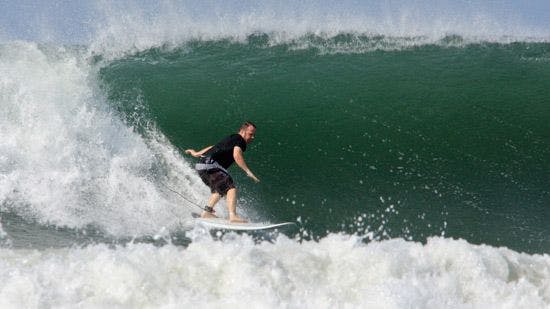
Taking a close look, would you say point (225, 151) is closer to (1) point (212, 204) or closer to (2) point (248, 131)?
(2) point (248, 131)

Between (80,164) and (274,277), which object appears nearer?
(274,277)

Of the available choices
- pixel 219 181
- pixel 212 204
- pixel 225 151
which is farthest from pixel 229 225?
pixel 225 151

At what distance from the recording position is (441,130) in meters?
9.77

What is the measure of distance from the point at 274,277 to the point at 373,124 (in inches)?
226

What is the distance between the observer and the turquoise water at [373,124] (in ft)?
25.7

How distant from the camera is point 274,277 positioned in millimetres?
4559

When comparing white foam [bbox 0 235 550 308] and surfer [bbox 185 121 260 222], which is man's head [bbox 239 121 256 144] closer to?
surfer [bbox 185 121 260 222]

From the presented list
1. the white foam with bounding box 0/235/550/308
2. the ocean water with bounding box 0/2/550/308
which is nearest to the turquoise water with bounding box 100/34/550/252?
the ocean water with bounding box 0/2/550/308

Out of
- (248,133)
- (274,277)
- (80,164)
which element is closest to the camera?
(274,277)

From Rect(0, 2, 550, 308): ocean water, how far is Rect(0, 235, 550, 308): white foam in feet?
0.05

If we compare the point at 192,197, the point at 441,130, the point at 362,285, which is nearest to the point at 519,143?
the point at 441,130

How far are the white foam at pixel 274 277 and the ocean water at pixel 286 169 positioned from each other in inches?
0.6

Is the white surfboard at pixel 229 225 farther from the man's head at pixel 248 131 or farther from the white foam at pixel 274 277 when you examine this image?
the white foam at pixel 274 277

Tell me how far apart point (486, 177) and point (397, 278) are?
443 centimetres
